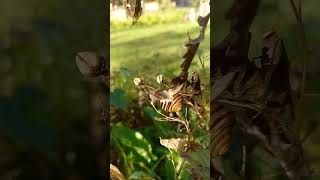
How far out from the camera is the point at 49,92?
5.28 ft

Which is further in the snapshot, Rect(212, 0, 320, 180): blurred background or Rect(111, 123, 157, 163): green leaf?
Rect(111, 123, 157, 163): green leaf

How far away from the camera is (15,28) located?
5.19 ft

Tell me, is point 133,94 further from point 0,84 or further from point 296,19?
point 296,19

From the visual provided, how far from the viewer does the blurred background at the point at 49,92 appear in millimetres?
1584

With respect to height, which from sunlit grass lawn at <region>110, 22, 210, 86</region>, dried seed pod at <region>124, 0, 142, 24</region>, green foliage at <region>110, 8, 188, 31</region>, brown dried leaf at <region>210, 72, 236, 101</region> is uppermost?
dried seed pod at <region>124, 0, 142, 24</region>

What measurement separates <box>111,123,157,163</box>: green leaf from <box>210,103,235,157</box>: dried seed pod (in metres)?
0.23

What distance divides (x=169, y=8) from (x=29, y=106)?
56cm

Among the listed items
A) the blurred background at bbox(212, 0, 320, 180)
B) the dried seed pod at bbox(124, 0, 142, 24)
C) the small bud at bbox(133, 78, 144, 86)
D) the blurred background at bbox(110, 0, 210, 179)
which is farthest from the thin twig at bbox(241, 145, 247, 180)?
the dried seed pod at bbox(124, 0, 142, 24)

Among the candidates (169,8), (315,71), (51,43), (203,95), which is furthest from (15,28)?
(315,71)

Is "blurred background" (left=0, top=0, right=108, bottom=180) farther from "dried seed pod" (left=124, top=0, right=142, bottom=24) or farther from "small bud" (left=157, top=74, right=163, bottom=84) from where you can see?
"small bud" (left=157, top=74, right=163, bottom=84)

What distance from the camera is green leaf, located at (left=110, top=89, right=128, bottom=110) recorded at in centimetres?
169

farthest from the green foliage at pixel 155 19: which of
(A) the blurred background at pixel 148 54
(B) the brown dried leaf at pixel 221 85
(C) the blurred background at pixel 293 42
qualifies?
(B) the brown dried leaf at pixel 221 85

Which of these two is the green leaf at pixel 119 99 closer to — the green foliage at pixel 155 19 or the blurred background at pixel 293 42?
the green foliage at pixel 155 19

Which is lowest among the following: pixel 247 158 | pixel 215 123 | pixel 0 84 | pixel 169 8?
pixel 247 158
